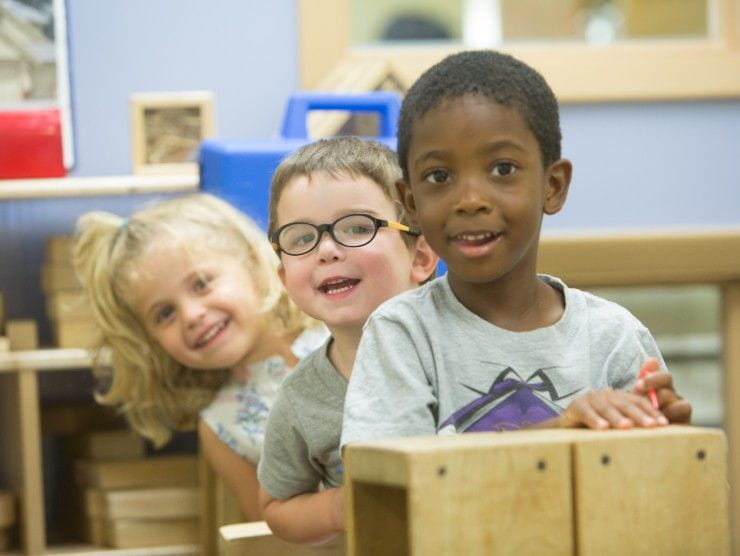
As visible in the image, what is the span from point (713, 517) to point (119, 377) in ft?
4.67

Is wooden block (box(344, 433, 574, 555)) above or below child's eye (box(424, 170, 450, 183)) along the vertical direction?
below

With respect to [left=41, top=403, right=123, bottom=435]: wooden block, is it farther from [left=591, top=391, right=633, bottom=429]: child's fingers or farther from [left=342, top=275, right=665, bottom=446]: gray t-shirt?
[left=591, top=391, right=633, bottom=429]: child's fingers

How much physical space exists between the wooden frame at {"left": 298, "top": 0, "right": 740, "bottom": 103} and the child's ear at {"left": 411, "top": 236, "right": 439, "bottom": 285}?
1649 millimetres

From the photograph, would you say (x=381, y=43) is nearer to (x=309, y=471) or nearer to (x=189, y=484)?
(x=189, y=484)

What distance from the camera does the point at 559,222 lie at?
10.8ft

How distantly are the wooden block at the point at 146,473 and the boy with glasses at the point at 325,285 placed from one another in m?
1.26

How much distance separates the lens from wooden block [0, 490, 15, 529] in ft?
8.93

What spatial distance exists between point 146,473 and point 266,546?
133cm

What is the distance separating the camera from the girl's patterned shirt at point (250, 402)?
2074 mm

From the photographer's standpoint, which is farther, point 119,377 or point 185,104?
point 185,104

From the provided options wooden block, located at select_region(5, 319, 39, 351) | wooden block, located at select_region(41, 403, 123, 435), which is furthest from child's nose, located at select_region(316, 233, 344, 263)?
wooden block, located at select_region(41, 403, 123, 435)

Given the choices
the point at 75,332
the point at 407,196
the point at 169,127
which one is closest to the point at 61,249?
the point at 75,332

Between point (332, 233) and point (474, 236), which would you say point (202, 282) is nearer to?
point (332, 233)

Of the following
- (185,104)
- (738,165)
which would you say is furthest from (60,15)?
(738,165)
